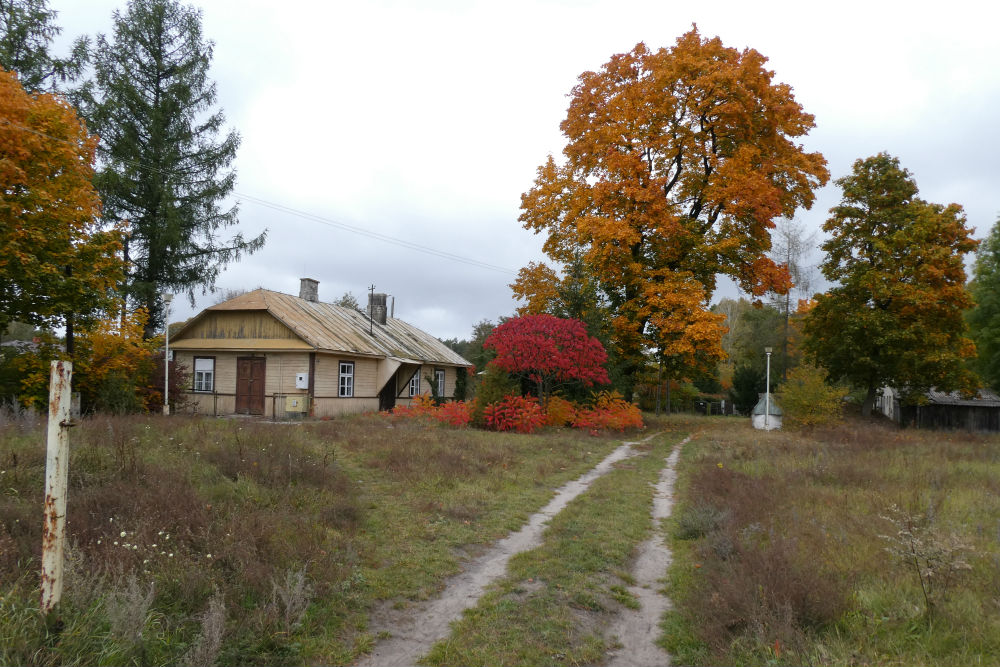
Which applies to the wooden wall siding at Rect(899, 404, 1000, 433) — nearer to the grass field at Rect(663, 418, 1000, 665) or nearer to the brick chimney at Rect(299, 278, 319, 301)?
the grass field at Rect(663, 418, 1000, 665)

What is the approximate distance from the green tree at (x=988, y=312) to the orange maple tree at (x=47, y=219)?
119 ft

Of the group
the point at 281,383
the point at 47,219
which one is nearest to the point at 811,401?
the point at 281,383

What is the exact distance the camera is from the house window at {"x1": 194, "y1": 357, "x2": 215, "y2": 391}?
24.2 metres

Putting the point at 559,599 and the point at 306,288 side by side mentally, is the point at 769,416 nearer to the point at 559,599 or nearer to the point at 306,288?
the point at 559,599

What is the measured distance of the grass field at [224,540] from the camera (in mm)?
3932

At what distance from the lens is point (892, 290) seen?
2364 cm

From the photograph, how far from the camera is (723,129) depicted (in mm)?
22438

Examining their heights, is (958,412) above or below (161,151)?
below

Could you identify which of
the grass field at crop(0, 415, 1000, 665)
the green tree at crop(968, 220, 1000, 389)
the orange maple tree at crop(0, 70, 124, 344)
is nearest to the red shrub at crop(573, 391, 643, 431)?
the grass field at crop(0, 415, 1000, 665)

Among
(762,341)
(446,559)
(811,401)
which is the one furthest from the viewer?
(762,341)

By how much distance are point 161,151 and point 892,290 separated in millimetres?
31477

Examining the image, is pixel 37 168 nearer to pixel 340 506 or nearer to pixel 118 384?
pixel 118 384

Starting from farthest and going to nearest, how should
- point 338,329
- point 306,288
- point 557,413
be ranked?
1. point 306,288
2. point 338,329
3. point 557,413

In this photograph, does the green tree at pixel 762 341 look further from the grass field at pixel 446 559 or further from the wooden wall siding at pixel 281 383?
the grass field at pixel 446 559
